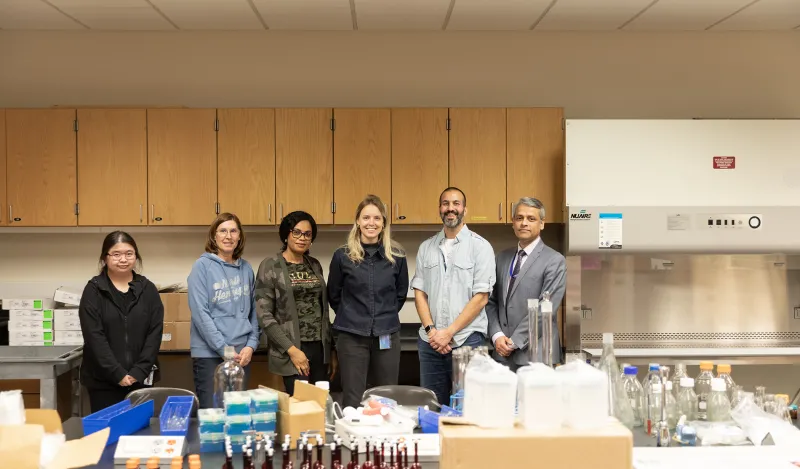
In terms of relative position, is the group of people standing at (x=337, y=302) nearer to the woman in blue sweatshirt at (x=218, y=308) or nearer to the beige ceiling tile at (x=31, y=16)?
the woman in blue sweatshirt at (x=218, y=308)

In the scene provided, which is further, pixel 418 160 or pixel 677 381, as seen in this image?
pixel 418 160

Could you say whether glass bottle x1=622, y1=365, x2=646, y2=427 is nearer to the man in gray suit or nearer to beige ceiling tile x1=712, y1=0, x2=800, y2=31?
the man in gray suit

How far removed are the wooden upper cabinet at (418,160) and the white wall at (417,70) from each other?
1.46 feet

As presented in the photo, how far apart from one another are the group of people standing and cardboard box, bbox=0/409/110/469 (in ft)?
4.43

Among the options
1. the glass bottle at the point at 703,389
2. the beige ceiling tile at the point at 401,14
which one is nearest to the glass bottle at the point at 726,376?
the glass bottle at the point at 703,389

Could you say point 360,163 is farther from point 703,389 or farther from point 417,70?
point 703,389

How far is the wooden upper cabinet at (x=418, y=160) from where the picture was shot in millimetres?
4367

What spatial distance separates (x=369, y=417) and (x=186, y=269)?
9.46ft

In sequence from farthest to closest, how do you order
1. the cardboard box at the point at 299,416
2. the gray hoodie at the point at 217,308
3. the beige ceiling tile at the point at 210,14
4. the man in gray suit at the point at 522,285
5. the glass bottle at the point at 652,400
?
the beige ceiling tile at the point at 210,14 < the man in gray suit at the point at 522,285 < the gray hoodie at the point at 217,308 < the glass bottle at the point at 652,400 < the cardboard box at the point at 299,416

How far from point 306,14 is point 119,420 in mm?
2893

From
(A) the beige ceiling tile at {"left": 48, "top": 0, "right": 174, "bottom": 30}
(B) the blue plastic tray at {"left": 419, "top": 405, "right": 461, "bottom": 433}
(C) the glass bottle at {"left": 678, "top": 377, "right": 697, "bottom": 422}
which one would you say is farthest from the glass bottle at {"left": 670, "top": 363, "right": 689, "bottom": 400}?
(A) the beige ceiling tile at {"left": 48, "top": 0, "right": 174, "bottom": 30}

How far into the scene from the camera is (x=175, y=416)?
7.61ft

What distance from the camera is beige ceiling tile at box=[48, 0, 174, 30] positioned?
13.3 ft

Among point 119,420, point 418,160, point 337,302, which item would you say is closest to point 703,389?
point 337,302
